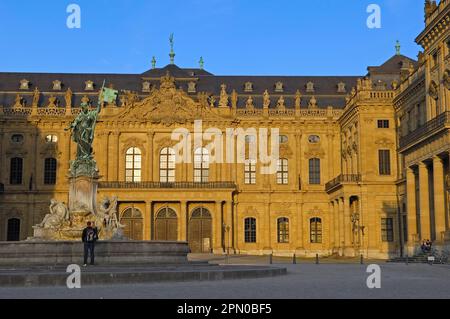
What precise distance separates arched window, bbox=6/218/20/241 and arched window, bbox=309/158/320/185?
27732 mm

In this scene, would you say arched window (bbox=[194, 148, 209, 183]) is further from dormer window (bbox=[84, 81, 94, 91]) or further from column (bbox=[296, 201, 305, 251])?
dormer window (bbox=[84, 81, 94, 91])

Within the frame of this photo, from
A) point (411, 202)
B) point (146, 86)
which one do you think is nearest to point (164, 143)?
point (146, 86)

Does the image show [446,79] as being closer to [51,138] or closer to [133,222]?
[133,222]

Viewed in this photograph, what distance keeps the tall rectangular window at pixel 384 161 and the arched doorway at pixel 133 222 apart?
21712mm

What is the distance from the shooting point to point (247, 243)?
6159cm

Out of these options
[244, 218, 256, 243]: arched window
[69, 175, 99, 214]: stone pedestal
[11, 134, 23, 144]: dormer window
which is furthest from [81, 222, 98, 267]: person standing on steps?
[11, 134, 23, 144]: dormer window

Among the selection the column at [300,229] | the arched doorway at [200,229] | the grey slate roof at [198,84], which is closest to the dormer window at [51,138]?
the grey slate roof at [198,84]

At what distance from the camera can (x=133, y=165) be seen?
6188cm

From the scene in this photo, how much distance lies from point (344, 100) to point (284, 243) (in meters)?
15.7

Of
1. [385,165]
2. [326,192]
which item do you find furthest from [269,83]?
[385,165]

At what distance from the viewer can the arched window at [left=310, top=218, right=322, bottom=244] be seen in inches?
2438

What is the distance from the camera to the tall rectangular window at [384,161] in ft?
179

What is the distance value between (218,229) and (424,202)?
23190 millimetres

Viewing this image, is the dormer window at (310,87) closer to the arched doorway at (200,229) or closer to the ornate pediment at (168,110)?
the ornate pediment at (168,110)
